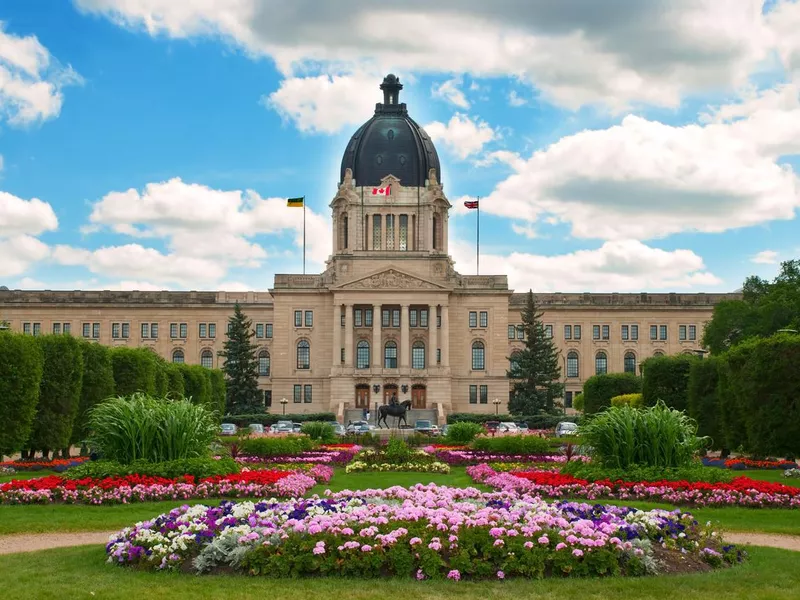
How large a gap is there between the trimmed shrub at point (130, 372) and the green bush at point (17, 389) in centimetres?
1192

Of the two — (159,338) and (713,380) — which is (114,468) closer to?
(713,380)

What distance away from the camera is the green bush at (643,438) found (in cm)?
2702

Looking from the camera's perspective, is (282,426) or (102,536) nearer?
(102,536)

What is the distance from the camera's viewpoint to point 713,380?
50438 mm

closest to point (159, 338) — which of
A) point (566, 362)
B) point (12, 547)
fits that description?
point (566, 362)

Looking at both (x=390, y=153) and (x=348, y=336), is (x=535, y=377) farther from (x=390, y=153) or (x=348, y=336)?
(x=390, y=153)

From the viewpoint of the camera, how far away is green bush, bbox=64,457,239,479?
1052 inches

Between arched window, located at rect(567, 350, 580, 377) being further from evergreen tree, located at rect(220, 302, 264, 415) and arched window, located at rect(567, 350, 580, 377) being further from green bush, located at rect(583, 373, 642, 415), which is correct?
green bush, located at rect(583, 373, 642, 415)

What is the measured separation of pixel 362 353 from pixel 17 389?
228ft

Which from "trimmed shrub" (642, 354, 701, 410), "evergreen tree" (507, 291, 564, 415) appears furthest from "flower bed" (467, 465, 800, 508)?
"evergreen tree" (507, 291, 564, 415)

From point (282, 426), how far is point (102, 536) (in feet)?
176

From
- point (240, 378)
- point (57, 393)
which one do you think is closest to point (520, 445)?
point (57, 393)

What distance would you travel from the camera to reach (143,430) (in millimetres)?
27531

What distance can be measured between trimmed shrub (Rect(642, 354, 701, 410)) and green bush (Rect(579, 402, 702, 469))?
29795 millimetres
